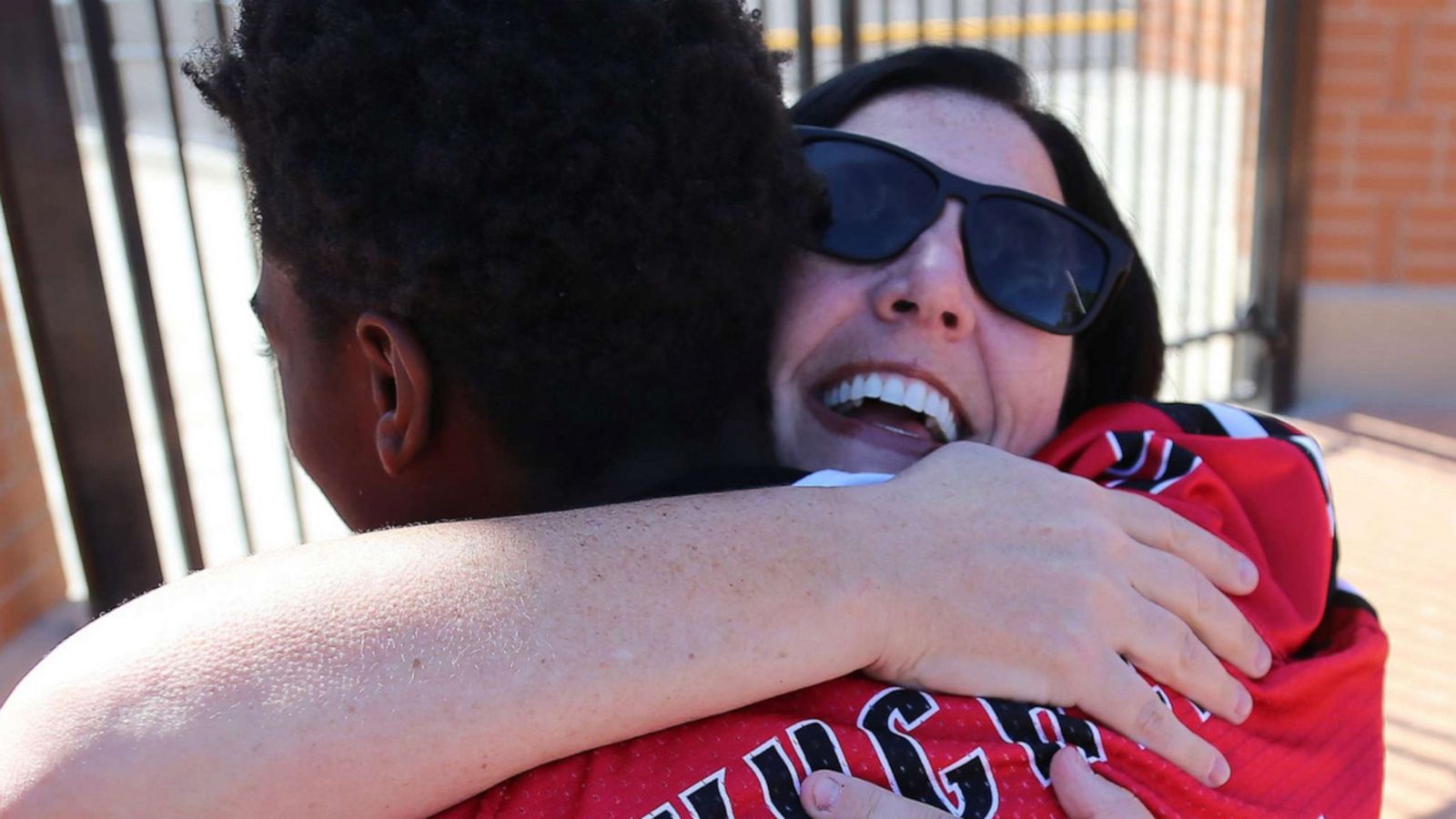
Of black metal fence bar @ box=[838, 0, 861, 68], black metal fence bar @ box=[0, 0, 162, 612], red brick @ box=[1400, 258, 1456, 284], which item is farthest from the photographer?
red brick @ box=[1400, 258, 1456, 284]

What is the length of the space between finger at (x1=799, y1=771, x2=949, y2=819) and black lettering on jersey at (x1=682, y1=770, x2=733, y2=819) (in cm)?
7

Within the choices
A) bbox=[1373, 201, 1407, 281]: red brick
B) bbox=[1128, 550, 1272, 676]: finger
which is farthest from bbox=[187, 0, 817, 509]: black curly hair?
bbox=[1373, 201, 1407, 281]: red brick

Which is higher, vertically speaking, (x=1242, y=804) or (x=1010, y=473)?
(x=1010, y=473)

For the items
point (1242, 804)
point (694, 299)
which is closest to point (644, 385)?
point (694, 299)

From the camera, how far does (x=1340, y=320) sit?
5.50 metres

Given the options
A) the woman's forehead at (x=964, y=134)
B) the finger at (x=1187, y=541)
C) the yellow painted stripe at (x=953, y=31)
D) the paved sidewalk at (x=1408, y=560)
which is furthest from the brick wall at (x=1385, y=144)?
Result: the finger at (x=1187, y=541)

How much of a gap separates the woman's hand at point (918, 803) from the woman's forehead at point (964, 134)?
0.90 metres

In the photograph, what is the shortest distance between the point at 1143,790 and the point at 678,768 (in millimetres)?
475

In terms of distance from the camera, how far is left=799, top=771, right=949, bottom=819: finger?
103 centimetres

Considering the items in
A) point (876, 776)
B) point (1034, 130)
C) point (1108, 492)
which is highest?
point (1034, 130)

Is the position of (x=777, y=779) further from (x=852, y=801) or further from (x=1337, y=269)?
(x=1337, y=269)

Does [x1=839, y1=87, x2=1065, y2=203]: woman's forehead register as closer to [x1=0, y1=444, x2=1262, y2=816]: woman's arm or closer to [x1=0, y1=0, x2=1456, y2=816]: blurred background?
[x1=0, y1=0, x2=1456, y2=816]: blurred background

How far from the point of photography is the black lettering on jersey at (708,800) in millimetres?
999

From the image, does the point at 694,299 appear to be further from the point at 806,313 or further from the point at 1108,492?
the point at 1108,492
